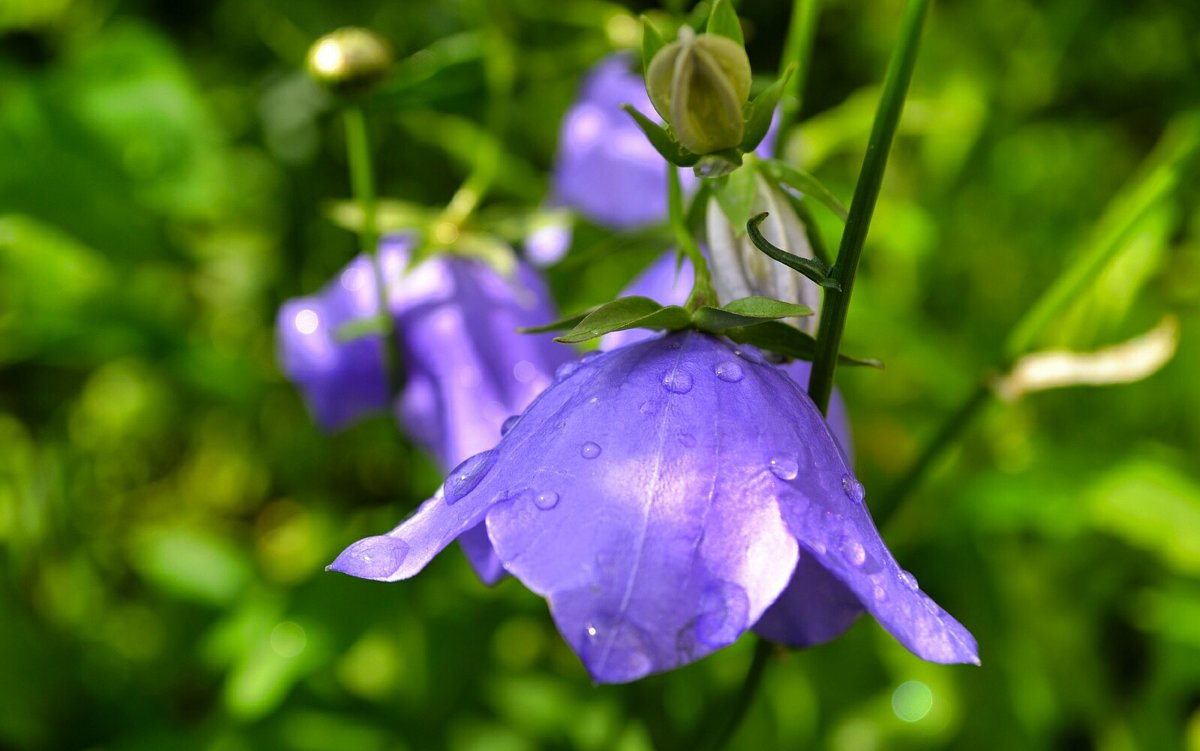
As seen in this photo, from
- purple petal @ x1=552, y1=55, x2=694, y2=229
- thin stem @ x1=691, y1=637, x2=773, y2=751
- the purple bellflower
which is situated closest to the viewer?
thin stem @ x1=691, y1=637, x2=773, y2=751

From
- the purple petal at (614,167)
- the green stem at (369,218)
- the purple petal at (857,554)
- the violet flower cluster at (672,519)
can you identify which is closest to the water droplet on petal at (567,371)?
the violet flower cluster at (672,519)

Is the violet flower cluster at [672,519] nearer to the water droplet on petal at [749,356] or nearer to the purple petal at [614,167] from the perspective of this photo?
the water droplet on petal at [749,356]

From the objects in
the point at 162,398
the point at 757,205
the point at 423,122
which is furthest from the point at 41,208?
the point at 757,205

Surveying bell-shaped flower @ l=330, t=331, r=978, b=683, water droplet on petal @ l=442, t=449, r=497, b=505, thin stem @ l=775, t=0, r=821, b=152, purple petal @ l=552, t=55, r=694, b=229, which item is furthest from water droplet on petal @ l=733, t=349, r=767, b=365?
purple petal @ l=552, t=55, r=694, b=229

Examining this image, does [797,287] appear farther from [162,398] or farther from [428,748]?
[162,398]

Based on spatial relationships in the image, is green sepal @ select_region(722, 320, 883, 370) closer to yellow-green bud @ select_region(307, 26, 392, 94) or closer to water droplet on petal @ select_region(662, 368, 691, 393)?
water droplet on petal @ select_region(662, 368, 691, 393)

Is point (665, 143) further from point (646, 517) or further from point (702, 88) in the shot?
point (646, 517)

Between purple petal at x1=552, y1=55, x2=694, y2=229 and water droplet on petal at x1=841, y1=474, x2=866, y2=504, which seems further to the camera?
purple petal at x1=552, y1=55, x2=694, y2=229
